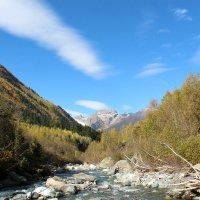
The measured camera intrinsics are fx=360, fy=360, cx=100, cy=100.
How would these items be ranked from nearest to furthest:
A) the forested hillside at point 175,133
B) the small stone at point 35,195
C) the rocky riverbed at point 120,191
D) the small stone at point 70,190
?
1. the rocky riverbed at point 120,191
2. the small stone at point 35,195
3. the forested hillside at point 175,133
4. the small stone at point 70,190

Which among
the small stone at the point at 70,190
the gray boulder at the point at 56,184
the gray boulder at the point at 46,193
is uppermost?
the gray boulder at the point at 56,184

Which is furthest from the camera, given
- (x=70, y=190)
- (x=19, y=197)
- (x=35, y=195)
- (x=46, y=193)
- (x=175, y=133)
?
(x=175, y=133)

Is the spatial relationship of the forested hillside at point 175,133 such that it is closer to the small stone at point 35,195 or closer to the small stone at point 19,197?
the small stone at point 35,195

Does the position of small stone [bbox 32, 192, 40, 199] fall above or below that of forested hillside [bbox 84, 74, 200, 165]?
below

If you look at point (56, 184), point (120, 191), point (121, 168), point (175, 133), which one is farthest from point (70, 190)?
point (121, 168)

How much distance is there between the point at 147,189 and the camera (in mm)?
38469

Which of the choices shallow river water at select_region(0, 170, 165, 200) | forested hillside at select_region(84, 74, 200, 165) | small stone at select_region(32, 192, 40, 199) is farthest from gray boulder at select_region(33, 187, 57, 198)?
forested hillside at select_region(84, 74, 200, 165)

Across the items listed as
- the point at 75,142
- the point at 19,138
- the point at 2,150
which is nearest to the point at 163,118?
the point at 19,138

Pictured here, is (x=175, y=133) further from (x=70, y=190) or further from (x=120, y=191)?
(x=70, y=190)

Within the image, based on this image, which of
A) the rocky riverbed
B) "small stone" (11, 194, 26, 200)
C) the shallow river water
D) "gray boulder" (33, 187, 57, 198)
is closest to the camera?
the rocky riverbed

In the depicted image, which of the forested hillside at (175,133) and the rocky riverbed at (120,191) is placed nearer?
the rocky riverbed at (120,191)

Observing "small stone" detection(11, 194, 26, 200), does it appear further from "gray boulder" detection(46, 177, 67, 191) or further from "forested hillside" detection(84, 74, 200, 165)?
"forested hillside" detection(84, 74, 200, 165)

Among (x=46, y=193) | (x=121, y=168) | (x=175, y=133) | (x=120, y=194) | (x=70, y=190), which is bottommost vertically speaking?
(x=46, y=193)

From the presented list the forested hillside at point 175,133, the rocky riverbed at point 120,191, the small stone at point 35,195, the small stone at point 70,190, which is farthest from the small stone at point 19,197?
the forested hillside at point 175,133
